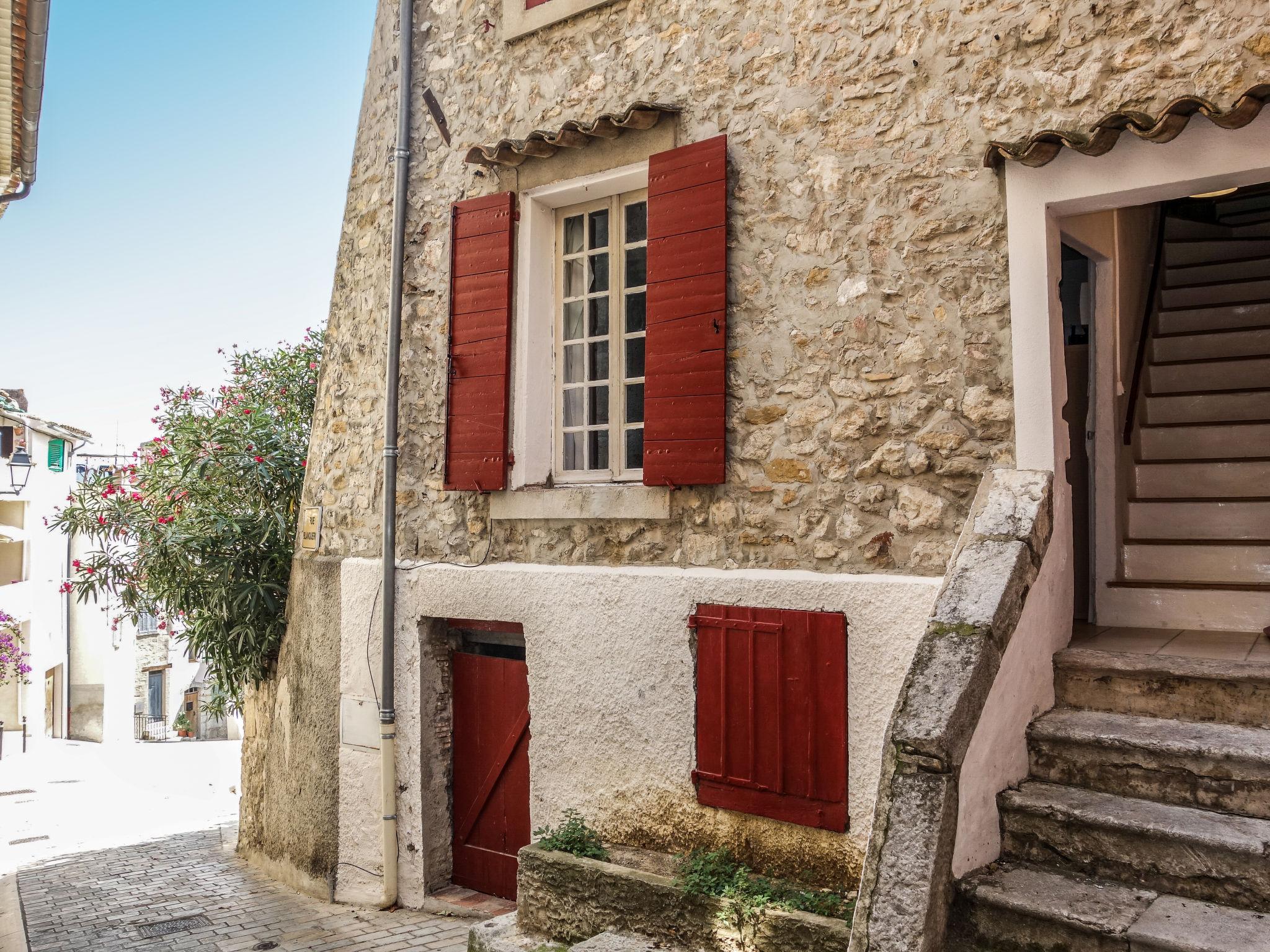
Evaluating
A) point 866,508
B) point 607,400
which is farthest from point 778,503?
point 607,400

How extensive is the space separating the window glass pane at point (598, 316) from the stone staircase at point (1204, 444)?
10.1 ft

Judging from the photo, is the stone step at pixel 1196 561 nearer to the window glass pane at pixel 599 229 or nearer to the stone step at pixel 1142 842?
the stone step at pixel 1142 842

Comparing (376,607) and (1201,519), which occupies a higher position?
(1201,519)

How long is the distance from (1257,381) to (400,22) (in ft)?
19.2

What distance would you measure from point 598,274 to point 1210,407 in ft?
12.2

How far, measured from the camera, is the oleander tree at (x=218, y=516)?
25.9 feet

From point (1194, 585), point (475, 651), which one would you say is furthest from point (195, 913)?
point (1194, 585)

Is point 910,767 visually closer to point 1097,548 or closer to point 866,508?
point 866,508

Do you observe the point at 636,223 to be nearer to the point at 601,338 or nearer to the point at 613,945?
the point at 601,338

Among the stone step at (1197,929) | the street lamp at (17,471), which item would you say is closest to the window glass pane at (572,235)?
the stone step at (1197,929)

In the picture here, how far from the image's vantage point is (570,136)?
5684 millimetres

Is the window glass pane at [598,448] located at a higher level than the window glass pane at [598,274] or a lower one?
lower

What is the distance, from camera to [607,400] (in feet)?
19.6

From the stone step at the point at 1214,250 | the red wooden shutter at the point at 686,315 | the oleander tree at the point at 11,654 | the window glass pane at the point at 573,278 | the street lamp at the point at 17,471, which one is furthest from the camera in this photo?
the oleander tree at the point at 11,654
